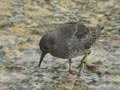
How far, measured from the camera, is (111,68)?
1466 cm

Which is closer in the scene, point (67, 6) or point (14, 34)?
point (14, 34)

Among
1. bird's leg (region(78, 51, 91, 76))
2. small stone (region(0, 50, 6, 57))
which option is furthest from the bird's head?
small stone (region(0, 50, 6, 57))

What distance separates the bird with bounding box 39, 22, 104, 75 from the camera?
531 inches

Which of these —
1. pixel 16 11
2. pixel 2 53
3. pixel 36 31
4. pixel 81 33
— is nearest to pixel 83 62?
pixel 81 33

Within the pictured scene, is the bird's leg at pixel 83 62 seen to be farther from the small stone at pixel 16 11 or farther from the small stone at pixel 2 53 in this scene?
the small stone at pixel 16 11

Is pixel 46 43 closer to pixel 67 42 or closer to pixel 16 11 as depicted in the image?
pixel 67 42

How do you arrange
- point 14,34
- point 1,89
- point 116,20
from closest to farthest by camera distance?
point 1,89, point 14,34, point 116,20

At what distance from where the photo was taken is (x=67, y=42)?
539 inches

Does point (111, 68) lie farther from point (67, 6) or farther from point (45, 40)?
point (67, 6)

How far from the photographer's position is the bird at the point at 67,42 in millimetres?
13477

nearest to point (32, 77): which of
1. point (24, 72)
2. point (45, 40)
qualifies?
point (24, 72)

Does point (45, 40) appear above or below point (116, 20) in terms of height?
above

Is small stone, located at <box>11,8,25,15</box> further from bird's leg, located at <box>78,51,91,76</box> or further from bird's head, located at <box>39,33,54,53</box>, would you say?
bird's head, located at <box>39,33,54,53</box>

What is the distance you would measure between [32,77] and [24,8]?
5.80m
